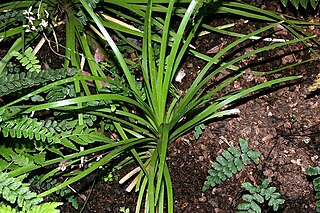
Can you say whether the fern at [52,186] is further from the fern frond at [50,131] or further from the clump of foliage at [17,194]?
the clump of foliage at [17,194]

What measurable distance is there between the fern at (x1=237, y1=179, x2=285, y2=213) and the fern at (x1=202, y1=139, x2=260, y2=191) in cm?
13

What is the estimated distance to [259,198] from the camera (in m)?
2.10

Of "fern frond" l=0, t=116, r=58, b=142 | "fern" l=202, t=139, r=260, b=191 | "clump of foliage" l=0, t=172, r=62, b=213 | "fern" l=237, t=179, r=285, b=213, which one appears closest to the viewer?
"clump of foliage" l=0, t=172, r=62, b=213

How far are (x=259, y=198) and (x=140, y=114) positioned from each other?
720 millimetres

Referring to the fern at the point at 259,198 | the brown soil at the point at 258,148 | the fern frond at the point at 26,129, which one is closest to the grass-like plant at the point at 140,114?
the fern frond at the point at 26,129

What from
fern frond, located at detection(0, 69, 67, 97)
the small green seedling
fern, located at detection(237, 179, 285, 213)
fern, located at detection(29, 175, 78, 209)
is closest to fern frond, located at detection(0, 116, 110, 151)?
fern frond, located at detection(0, 69, 67, 97)

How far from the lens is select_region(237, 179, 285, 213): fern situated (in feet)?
6.83

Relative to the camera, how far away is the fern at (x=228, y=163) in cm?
225

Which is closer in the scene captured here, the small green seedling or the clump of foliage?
the clump of foliage

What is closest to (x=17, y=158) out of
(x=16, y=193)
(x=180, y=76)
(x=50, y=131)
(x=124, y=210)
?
(x=50, y=131)

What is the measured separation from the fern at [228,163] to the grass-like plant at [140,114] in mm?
187

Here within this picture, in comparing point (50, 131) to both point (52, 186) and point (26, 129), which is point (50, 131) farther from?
point (52, 186)

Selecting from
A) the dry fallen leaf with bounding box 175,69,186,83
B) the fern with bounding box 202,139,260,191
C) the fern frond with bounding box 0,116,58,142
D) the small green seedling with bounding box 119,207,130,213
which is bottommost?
the small green seedling with bounding box 119,207,130,213

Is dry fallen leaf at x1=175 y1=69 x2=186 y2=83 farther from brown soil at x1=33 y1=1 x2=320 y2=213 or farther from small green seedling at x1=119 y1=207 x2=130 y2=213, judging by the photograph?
small green seedling at x1=119 y1=207 x2=130 y2=213
